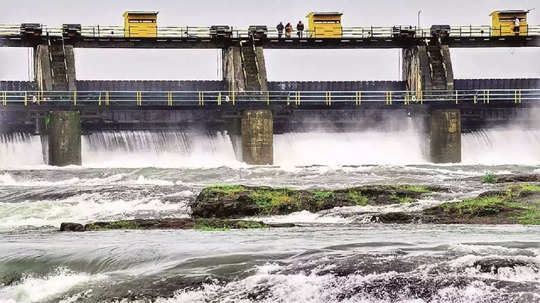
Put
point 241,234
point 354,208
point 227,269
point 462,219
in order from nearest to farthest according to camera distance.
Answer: point 227,269
point 241,234
point 462,219
point 354,208

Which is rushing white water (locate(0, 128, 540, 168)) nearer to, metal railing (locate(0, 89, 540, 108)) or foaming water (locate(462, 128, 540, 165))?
foaming water (locate(462, 128, 540, 165))

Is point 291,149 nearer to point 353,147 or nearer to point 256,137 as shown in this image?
point 353,147

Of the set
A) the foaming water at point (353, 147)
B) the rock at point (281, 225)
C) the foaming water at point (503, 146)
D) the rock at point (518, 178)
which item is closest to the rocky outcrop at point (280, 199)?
the rock at point (281, 225)

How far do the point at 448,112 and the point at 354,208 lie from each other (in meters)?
29.5

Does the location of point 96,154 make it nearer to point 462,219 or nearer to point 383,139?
point 383,139

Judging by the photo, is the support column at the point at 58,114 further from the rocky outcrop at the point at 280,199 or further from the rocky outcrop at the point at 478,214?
the rocky outcrop at the point at 478,214

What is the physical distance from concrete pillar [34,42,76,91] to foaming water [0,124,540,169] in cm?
317

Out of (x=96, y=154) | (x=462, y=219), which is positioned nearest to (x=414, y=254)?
(x=462, y=219)

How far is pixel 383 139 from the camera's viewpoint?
53.0 metres

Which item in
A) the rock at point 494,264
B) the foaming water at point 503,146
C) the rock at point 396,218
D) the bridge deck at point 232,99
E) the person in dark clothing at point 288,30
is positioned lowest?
the foaming water at point 503,146

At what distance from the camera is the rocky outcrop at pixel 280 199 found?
73.0 ft

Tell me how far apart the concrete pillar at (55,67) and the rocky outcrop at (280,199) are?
27.6 m

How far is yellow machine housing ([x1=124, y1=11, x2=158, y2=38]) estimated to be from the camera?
5338 cm

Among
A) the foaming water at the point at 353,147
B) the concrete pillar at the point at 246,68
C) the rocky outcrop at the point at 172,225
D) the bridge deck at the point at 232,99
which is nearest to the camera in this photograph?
the rocky outcrop at the point at 172,225
